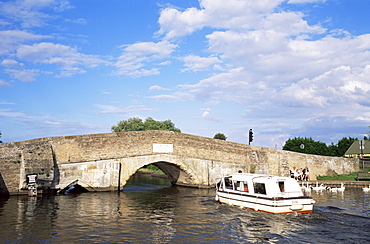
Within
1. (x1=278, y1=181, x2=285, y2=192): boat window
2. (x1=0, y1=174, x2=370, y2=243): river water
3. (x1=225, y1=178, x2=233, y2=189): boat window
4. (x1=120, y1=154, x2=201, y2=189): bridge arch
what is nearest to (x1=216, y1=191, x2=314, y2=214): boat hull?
(x1=0, y1=174, x2=370, y2=243): river water

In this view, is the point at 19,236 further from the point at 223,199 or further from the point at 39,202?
the point at 223,199

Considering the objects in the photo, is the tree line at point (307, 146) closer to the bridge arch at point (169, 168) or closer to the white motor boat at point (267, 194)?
the bridge arch at point (169, 168)

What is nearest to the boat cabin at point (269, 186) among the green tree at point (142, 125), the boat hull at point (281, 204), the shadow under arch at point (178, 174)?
the boat hull at point (281, 204)

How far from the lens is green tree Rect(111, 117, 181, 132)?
200 ft

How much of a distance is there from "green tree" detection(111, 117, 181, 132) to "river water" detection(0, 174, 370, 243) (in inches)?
1565

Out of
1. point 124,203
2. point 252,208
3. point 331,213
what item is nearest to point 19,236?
point 124,203

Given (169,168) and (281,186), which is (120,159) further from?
(281,186)

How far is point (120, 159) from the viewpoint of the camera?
26.4 metres

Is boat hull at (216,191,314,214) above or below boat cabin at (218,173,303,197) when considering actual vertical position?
below

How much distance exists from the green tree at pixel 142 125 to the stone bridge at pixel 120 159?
2792 centimetres

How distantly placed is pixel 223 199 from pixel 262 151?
1413 centimetres

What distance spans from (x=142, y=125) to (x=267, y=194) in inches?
1861

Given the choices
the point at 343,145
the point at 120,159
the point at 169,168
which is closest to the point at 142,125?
the point at 169,168

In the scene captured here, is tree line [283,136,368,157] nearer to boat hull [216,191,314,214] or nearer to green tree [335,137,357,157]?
green tree [335,137,357,157]
